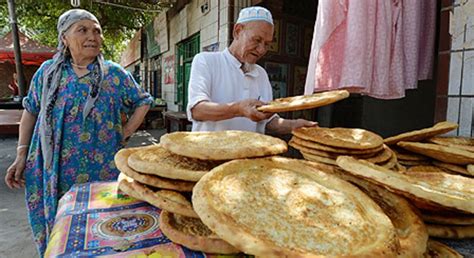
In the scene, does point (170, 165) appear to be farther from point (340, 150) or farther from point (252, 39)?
point (252, 39)

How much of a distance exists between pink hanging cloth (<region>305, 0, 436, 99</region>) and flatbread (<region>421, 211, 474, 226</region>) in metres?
1.31

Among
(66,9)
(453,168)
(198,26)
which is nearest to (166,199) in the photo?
(453,168)

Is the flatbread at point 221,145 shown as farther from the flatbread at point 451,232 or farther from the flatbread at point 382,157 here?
the flatbread at point 451,232

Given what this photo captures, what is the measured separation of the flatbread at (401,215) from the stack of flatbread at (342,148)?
176mm

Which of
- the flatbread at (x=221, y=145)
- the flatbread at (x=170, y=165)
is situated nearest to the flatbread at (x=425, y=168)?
the flatbread at (x=221, y=145)

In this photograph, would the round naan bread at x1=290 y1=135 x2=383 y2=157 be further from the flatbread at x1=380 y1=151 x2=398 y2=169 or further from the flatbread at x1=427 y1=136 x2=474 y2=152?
the flatbread at x1=427 y1=136 x2=474 y2=152

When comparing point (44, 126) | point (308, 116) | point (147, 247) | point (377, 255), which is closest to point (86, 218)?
point (147, 247)

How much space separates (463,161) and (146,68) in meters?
14.2

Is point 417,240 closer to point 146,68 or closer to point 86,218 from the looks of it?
point 86,218

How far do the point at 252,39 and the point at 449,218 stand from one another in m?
1.59

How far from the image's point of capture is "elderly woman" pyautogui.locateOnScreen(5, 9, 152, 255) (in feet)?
7.13

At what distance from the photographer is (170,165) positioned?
46.3 inches

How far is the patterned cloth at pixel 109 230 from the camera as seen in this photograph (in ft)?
3.18

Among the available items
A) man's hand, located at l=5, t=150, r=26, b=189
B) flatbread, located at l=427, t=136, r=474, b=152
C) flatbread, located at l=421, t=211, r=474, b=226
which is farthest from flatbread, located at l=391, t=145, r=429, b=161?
man's hand, located at l=5, t=150, r=26, b=189
